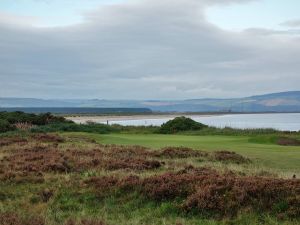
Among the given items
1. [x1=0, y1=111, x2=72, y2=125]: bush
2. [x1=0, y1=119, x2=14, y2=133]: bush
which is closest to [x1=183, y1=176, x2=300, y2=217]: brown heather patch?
[x1=0, y1=119, x2=14, y2=133]: bush

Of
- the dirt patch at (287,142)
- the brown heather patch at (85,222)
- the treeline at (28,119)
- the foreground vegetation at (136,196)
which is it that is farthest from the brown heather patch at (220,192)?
the treeline at (28,119)

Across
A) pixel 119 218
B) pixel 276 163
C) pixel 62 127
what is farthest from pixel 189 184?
pixel 62 127

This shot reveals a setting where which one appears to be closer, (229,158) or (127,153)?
(229,158)

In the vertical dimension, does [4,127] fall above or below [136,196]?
above

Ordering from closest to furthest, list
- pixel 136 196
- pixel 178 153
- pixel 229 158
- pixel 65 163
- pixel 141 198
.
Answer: pixel 141 198 → pixel 136 196 → pixel 65 163 → pixel 229 158 → pixel 178 153

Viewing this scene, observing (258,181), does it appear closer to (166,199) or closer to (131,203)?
(166,199)

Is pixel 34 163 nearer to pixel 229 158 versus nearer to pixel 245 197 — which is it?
pixel 229 158

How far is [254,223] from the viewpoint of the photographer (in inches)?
425

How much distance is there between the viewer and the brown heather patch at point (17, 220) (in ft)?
33.5

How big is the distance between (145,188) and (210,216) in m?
2.72

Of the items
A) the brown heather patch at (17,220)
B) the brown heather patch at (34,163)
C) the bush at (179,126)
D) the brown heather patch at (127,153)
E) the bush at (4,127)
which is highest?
the bush at (179,126)

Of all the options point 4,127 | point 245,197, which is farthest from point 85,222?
point 4,127

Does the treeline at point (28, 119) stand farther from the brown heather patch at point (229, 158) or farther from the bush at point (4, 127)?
the brown heather patch at point (229, 158)

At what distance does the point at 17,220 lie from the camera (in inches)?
410
